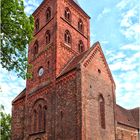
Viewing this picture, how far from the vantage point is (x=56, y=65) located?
25.4 meters

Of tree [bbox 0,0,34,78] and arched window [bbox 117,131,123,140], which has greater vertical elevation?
tree [bbox 0,0,34,78]

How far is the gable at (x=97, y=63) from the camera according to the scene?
79.1ft

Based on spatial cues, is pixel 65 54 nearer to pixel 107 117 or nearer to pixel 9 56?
pixel 107 117

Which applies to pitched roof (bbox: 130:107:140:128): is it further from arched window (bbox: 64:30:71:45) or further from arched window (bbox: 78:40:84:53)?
arched window (bbox: 64:30:71:45)

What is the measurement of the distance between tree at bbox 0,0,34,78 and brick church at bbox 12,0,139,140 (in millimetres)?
7697

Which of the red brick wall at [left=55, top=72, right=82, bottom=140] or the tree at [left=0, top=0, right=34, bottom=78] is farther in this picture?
the red brick wall at [left=55, top=72, right=82, bottom=140]

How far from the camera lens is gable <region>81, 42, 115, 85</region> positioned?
949 inches

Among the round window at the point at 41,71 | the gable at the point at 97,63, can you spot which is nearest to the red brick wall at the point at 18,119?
the round window at the point at 41,71

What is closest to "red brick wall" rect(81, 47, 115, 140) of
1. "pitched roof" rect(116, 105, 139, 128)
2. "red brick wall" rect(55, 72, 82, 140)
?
"red brick wall" rect(55, 72, 82, 140)

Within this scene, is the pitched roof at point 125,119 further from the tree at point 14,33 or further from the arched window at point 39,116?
the tree at point 14,33

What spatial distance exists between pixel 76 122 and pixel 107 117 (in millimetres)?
4932

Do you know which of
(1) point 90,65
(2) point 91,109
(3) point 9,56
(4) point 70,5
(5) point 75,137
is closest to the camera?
(3) point 9,56

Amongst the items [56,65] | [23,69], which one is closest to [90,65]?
[56,65]

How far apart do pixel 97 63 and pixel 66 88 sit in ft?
15.6
